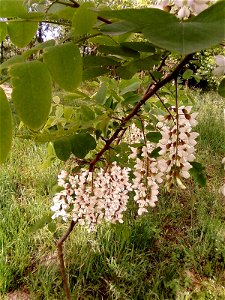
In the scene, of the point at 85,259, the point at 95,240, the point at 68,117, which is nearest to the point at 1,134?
the point at 68,117

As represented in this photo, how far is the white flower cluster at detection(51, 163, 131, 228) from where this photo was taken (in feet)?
2.75

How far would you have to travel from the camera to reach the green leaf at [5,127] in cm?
31

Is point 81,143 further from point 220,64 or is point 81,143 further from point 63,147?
point 220,64

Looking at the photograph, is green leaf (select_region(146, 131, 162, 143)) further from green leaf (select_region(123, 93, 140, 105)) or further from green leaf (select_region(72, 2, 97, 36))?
green leaf (select_region(72, 2, 97, 36))

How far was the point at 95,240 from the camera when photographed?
175 cm

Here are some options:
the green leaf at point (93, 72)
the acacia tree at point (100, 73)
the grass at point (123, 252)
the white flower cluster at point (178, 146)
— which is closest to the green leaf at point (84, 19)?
the acacia tree at point (100, 73)

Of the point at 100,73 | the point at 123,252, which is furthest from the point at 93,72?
the point at 123,252

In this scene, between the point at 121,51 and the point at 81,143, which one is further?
the point at 81,143

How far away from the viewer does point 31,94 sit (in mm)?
302

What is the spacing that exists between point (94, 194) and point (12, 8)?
539 mm

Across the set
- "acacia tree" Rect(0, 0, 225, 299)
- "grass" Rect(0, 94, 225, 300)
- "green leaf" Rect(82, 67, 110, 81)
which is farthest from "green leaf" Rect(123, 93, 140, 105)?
"grass" Rect(0, 94, 225, 300)

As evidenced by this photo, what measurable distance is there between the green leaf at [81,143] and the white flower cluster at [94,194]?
17cm

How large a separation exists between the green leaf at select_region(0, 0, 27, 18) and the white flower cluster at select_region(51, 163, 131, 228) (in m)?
0.50

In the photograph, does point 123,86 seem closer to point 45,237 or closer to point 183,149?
point 183,149
